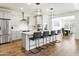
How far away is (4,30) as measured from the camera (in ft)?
19.3

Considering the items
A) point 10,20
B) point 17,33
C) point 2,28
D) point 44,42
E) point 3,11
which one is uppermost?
point 3,11

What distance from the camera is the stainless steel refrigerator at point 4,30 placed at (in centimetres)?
570

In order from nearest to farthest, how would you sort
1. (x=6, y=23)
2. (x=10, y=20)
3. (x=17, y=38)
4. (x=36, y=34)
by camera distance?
(x=36, y=34) → (x=6, y=23) → (x=10, y=20) → (x=17, y=38)

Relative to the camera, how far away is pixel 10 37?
635 centimetres

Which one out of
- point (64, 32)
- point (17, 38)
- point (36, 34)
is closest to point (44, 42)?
point (36, 34)

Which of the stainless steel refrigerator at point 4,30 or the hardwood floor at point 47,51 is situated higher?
the stainless steel refrigerator at point 4,30

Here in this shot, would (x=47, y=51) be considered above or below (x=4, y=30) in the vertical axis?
below

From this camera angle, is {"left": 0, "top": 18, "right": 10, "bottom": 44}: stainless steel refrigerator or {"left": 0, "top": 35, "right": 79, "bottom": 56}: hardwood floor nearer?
{"left": 0, "top": 35, "right": 79, "bottom": 56}: hardwood floor

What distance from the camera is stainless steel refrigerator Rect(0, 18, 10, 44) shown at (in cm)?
570

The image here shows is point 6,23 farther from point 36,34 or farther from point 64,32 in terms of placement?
point 64,32

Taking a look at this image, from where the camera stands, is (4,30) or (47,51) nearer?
(47,51)

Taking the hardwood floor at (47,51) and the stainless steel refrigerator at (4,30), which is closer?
the hardwood floor at (47,51)

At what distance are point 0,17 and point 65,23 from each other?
9691 mm

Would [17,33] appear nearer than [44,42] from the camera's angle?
No
